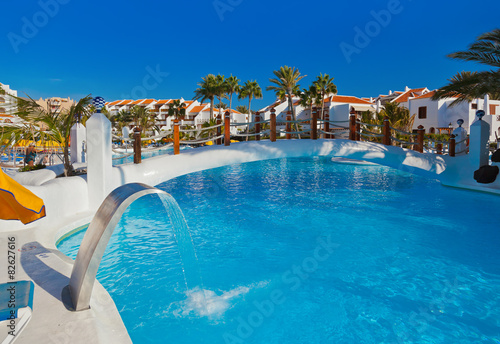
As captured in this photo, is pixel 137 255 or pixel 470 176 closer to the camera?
pixel 137 255

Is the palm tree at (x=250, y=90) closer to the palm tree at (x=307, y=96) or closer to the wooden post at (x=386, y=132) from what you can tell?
the palm tree at (x=307, y=96)

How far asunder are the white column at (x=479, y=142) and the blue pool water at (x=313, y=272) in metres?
2.58

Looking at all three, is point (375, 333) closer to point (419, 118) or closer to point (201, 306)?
point (201, 306)

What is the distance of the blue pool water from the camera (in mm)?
4227

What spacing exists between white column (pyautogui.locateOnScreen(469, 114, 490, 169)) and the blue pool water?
258 cm

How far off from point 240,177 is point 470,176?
9540 millimetres

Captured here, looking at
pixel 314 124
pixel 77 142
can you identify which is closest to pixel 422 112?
pixel 314 124

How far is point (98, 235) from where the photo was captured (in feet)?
10.1

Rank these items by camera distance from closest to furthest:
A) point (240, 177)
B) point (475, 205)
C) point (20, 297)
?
point (20, 297) < point (475, 205) < point (240, 177)

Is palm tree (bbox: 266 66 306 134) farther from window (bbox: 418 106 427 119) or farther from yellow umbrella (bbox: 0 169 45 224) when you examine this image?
yellow umbrella (bbox: 0 169 45 224)

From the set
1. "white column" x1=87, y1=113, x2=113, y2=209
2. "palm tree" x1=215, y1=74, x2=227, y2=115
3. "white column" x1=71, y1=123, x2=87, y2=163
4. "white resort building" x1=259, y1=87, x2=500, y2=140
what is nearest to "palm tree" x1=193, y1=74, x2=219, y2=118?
"palm tree" x1=215, y1=74, x2=227, y2=115

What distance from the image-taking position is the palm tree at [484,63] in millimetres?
11547

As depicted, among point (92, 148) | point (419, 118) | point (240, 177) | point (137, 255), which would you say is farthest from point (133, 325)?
point (419, 118)

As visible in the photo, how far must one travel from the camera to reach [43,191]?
21.1 feet
